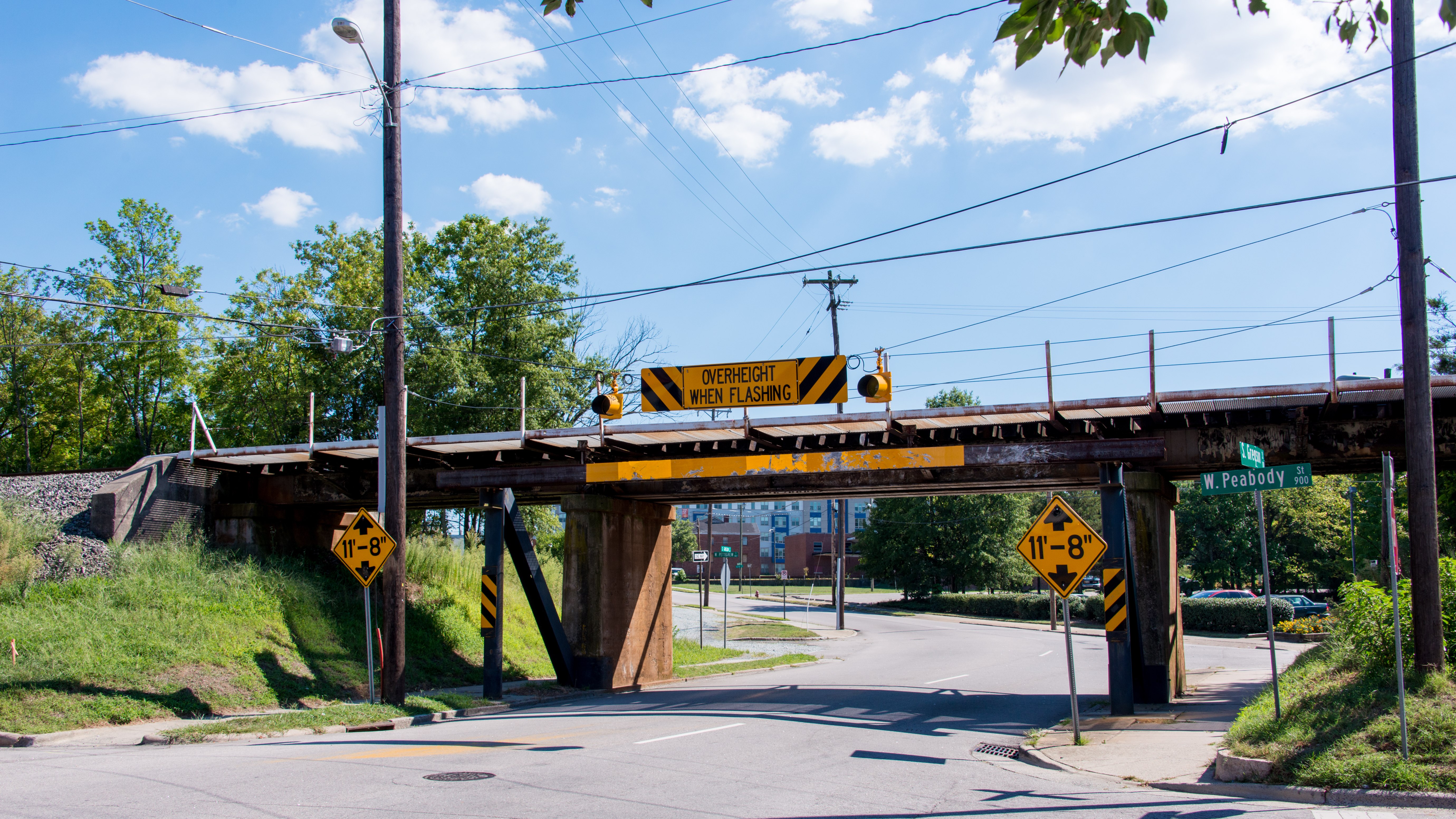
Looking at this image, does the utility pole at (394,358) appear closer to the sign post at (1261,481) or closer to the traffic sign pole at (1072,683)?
the traffic sign pole at (1072,683)

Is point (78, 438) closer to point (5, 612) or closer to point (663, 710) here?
point (5, 612)

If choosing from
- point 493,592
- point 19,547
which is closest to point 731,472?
point 493,592

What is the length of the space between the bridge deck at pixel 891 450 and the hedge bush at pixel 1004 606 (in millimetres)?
32677

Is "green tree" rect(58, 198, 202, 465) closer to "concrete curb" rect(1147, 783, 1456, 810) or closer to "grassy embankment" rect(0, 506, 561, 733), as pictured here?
"grassy embankment" rect(0, 506, 561, 733)

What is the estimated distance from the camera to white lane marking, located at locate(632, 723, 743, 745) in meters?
12.2

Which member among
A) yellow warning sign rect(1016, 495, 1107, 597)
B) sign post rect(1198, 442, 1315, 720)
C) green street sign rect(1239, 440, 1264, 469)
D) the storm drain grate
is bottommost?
the storm drain grate

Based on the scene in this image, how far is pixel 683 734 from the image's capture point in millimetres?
13055

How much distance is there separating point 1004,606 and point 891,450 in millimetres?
40833

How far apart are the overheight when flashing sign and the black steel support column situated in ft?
14.5

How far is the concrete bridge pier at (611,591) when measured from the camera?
21.2m

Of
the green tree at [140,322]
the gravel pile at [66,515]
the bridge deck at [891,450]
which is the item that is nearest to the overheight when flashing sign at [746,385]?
the bridge deck at [891,450]

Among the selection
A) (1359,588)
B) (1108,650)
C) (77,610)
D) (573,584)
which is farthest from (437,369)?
(1359,588)

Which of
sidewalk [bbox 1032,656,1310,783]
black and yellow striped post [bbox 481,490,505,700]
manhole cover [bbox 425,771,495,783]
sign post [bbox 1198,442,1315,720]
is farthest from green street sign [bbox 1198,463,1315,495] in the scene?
black and yellow striped post [bbox 481,490,505,700]

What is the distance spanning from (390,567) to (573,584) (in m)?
5.82
